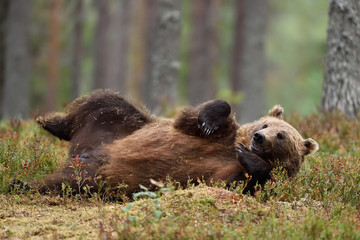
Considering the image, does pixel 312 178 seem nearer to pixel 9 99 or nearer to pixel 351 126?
pixel 351 126

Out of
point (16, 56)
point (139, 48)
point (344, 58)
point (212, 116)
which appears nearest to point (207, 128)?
point (212, 116)

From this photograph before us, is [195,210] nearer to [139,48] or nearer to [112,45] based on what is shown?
[139,48]

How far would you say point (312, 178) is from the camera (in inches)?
232

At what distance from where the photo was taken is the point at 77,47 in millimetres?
29016

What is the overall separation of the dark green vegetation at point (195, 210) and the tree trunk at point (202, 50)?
19.6 m

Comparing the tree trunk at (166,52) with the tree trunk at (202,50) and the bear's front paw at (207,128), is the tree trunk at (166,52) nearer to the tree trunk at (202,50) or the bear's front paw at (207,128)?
the bear's front paw at (207,128)

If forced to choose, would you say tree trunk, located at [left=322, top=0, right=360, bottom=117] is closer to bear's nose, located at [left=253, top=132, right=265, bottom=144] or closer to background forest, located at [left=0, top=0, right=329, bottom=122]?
background forest, located at [left=0, top=0, right=329, bottom=122]

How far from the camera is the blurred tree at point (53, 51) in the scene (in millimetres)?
28477

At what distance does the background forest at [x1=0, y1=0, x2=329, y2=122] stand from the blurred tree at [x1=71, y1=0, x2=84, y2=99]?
57 mm

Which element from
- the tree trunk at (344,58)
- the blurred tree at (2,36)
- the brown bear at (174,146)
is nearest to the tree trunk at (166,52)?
the tree trunk at (344,58)

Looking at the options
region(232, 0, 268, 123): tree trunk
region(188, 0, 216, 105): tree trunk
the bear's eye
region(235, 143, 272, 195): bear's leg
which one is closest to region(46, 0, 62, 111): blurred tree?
region(188, 0, 216, 105): tree trunk

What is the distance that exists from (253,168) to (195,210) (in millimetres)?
1057

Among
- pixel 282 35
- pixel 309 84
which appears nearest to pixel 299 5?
pixel 282 35

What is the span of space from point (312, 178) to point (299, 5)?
34217 millimetres
